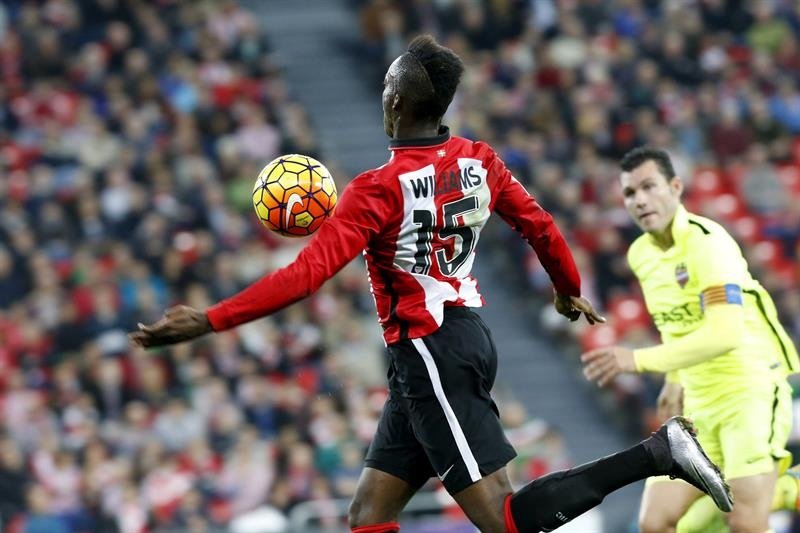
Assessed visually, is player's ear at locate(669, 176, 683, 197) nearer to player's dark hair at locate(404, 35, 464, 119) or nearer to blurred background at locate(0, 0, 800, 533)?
player's dark hair at locate(404, 35, 464, 119)

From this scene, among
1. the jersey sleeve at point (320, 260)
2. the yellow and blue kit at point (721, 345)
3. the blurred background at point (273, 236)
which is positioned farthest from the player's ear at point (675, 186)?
the blurred background at point (273, 236)

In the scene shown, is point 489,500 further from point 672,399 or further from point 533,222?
point 672,399

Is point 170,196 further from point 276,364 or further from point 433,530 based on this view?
point 433,530

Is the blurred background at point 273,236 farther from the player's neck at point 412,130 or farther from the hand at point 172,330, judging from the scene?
the hand at point 172,330

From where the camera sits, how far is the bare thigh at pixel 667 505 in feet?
22.8

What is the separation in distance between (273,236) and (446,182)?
8.46m

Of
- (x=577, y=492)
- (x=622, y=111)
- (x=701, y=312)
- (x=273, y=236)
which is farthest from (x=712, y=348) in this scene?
(x=622, y=111)

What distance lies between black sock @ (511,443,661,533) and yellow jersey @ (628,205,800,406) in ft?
3.80

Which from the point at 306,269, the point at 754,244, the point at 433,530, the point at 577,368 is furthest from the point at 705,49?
the point at 306,269

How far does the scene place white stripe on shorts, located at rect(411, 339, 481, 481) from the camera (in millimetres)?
5816

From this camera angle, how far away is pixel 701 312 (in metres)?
6.83

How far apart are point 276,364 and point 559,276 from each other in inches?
265

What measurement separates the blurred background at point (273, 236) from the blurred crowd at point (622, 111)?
0.04 metres

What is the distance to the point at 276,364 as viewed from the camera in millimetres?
12734
